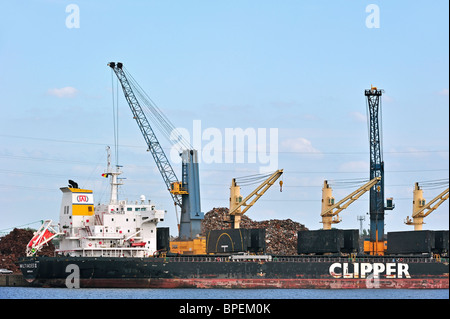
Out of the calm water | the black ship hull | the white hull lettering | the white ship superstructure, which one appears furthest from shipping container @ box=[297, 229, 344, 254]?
the white ship superstructure

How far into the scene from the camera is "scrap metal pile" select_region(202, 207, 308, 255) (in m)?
116

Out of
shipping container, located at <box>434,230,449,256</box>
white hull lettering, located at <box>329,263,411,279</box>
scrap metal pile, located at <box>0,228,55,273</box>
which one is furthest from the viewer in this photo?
scrap metal pile, located at <box>0,228,55,273</box>

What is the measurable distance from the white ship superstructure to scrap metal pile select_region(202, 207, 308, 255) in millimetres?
41274

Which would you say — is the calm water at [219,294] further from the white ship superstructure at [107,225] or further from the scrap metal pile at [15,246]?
the scrap metal pile at [15,246]

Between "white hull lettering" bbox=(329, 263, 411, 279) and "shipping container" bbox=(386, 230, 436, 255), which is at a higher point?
"shipping container" bbox=(386, 230, 436, 255)

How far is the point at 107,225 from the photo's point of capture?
7200cm

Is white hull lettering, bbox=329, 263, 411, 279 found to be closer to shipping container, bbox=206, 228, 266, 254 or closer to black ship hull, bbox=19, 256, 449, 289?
black ship hull, bbox=19, 256, 449, 289

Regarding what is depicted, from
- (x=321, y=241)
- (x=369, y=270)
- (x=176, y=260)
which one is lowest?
(x=369, y=270)

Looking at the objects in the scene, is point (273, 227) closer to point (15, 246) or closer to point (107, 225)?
point (15, 246)

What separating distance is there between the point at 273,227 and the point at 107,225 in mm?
55437

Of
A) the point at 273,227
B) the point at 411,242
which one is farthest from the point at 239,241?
the point at 273,227
